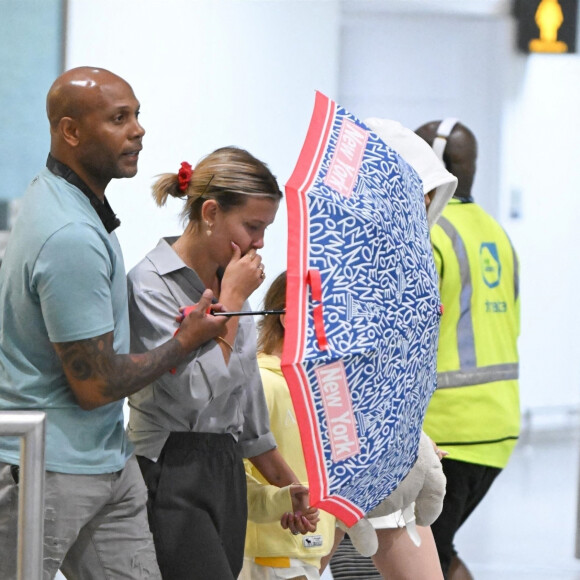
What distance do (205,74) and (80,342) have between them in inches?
149

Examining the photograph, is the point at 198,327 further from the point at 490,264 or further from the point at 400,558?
the point at 490,264

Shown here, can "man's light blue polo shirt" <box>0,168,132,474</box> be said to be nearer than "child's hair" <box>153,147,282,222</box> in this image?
Yes

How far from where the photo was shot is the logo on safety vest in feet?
11.5

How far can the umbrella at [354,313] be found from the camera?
2.03 meters

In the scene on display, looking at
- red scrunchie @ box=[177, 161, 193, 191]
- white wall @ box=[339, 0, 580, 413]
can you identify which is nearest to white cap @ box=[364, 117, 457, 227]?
red scrunchie @ box=[177, 161, 193, 191]

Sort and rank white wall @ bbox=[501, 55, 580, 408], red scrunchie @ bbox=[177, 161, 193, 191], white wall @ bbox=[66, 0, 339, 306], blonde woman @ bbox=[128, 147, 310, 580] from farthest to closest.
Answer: white wall @ bbox=[501, 55, 580, 408] < white wall @ bbox=[66, 0, 339, 306] < red scrunchie @ bbox=[177, 161, 193, 191] < blonde woman @ bbox=[128, 147, 310, 580]

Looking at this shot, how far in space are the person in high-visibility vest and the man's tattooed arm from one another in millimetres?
1447

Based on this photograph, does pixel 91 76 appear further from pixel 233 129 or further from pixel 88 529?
pixel 233 129

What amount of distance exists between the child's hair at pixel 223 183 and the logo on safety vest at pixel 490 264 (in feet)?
3.85

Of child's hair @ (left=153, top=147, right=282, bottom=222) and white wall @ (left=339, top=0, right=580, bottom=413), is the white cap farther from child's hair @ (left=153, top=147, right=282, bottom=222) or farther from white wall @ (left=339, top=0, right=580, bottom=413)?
white wall @ (left=339, top=0, right=580, bottom=413)

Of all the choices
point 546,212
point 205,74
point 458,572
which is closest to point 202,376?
point 458,572

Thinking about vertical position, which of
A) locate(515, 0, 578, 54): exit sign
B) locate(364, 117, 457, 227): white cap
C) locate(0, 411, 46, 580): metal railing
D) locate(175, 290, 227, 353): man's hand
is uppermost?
locate(515, 0, 578, 54): exit sign

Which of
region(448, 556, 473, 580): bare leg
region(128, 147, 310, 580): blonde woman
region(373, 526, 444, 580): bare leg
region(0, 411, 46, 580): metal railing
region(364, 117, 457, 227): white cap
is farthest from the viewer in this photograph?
region(448, 556, 473, 580): bare leg

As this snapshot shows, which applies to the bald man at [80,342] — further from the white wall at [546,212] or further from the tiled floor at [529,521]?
the white wall at [546,212]
